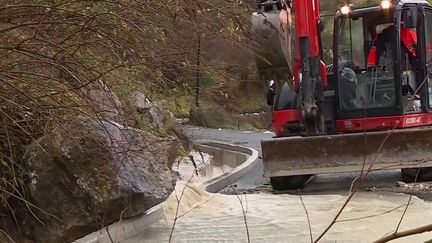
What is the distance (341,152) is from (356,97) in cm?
105

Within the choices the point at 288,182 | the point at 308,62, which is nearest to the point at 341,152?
the point at 288,182

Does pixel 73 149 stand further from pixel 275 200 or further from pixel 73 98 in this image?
pixel 275 200

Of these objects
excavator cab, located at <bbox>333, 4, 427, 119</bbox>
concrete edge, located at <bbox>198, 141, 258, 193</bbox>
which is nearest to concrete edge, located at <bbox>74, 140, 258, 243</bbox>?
concrete edge, located at <bbox>198, 141, 258, 193</bbox>

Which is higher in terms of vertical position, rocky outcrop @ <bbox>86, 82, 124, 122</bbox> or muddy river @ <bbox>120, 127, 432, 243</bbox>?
rocky outcrop @ <bbox>86, 82, 124, 122</bbox>

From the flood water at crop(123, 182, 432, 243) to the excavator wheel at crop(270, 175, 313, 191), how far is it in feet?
1.28

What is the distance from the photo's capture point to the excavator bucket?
9914 mm

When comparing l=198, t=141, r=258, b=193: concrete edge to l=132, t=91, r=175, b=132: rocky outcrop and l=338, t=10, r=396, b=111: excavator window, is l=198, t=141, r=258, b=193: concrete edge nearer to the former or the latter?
l=132, t=91, r=175, b=132: rocky outcrop

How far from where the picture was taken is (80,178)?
278 inches

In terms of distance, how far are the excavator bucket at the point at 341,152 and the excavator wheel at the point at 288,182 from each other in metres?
0.51

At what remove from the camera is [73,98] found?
5969mm

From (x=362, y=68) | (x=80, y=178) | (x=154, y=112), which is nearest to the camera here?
(x=80, y=178)

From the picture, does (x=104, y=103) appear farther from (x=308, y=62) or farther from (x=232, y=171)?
(x=232, y=171)

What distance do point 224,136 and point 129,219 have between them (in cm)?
1699

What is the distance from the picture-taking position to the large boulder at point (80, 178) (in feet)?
22.1
